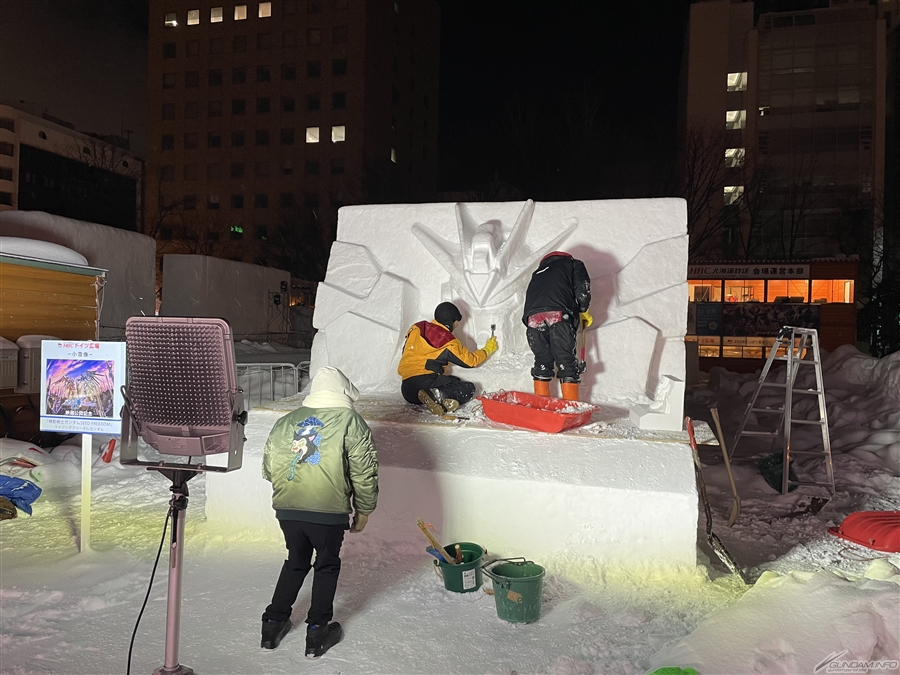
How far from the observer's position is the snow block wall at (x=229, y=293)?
55.3 ft

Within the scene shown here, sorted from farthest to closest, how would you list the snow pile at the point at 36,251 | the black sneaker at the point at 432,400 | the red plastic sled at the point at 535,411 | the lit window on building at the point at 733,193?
the lit window on building at the point at 733,193, the snow pile at the point at 36,251, the black sneaker at the point at 432,400, the red plastic sled at the point at 535,411

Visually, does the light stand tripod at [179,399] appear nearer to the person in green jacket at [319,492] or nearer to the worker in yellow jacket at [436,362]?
the person in green jacket at [319,492]

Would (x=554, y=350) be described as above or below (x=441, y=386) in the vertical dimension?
above

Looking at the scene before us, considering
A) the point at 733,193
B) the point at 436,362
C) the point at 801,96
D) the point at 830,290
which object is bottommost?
the point at 436,362

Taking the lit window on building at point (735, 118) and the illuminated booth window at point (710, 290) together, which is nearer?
the illuminated booth window at point (710, 290)

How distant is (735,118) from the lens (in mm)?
30266

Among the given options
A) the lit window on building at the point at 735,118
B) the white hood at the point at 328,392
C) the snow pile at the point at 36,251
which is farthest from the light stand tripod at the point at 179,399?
the lit window on building at the point at 735,118

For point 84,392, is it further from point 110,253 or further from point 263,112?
point 263,112

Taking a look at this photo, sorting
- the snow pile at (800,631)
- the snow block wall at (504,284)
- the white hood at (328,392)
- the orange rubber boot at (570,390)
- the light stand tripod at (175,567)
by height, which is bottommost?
the snow pile at (800,631)

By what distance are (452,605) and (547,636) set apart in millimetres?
623

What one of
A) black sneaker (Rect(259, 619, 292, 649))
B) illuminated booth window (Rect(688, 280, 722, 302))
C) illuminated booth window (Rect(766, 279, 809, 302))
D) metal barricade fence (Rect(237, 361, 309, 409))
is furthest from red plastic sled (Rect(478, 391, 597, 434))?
illuminated booth window (Rect(766, 279, 809, 302))

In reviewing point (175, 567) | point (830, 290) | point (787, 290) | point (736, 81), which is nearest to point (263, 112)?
point (736, 81)

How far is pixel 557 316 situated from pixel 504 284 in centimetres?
100

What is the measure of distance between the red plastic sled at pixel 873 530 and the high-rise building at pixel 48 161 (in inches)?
1293
